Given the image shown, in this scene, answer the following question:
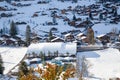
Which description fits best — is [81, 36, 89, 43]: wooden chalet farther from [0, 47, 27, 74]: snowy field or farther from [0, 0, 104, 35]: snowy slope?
[0, 0, 104, 35]: snowy slope

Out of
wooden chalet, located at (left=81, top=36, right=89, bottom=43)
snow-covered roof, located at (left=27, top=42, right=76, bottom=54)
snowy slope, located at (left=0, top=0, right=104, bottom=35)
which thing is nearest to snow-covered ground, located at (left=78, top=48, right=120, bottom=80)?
snow-covered roof, located at (left=27, top=42, right=76, bottom=54)

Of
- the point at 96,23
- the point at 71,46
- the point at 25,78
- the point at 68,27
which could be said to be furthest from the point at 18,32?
the point at 25,78

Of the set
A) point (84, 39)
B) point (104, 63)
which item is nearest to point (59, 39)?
point (84, 39)

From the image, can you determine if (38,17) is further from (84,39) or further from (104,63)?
(104,63)

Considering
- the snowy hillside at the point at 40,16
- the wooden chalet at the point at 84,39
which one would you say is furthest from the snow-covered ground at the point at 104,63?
the snowy hillside at the point at 40,16

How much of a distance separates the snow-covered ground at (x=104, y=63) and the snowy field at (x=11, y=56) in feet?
14.7

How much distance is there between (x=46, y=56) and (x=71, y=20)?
21.8m

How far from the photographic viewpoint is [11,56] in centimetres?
2473

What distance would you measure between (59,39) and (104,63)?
1003cm

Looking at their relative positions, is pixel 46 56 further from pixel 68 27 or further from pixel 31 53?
pixel 68 27

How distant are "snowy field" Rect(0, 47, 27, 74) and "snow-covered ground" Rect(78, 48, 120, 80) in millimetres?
4494

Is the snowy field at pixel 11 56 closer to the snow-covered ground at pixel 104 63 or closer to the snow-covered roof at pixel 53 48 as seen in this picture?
the snow-covered roof at pixel 53 48

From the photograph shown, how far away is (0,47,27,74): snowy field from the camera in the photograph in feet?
73.6

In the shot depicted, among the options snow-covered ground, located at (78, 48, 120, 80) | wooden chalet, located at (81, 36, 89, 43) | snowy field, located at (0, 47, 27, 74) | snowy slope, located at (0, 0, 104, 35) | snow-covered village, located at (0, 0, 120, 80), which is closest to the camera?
snow-covered village, located at (0, 0, 120, 80)
